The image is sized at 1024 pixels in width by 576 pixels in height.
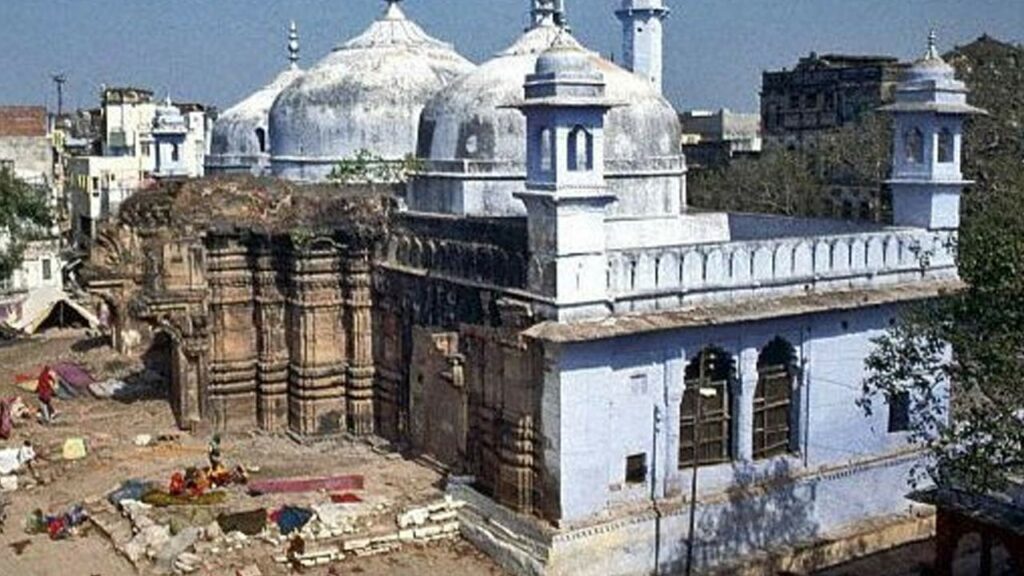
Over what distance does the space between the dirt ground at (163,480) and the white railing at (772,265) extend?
374 centimetres

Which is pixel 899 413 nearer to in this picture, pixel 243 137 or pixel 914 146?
pixel 914 146

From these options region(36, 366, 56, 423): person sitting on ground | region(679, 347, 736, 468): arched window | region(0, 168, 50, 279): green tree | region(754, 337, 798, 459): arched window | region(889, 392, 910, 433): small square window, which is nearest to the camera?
region(679, 347, 736, 468): arched window

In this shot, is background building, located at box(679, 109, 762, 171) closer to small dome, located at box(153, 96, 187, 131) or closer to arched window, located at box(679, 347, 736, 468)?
small dome, located at box(153, 96, 187, 131)

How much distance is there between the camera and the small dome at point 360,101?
21.7 meters

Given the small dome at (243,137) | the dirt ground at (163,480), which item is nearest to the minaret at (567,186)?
the dirt ground at (163,480)

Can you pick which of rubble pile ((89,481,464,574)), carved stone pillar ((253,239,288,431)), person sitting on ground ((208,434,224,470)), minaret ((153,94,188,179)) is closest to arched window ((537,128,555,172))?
rubble pile ((89,481,464,574))

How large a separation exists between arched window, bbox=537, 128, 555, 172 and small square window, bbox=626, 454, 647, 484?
138 inches

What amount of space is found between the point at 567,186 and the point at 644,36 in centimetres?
846

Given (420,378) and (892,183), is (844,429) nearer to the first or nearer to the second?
(892,183)

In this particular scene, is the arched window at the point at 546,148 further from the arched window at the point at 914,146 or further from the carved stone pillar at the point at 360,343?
the arched window at the point at 914,146

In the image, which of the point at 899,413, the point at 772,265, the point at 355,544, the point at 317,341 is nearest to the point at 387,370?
the point at 317,341

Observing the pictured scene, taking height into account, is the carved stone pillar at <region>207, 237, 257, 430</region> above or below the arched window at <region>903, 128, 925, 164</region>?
below

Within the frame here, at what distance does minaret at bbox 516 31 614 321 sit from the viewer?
13242mm

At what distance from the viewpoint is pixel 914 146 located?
16.9 metres
